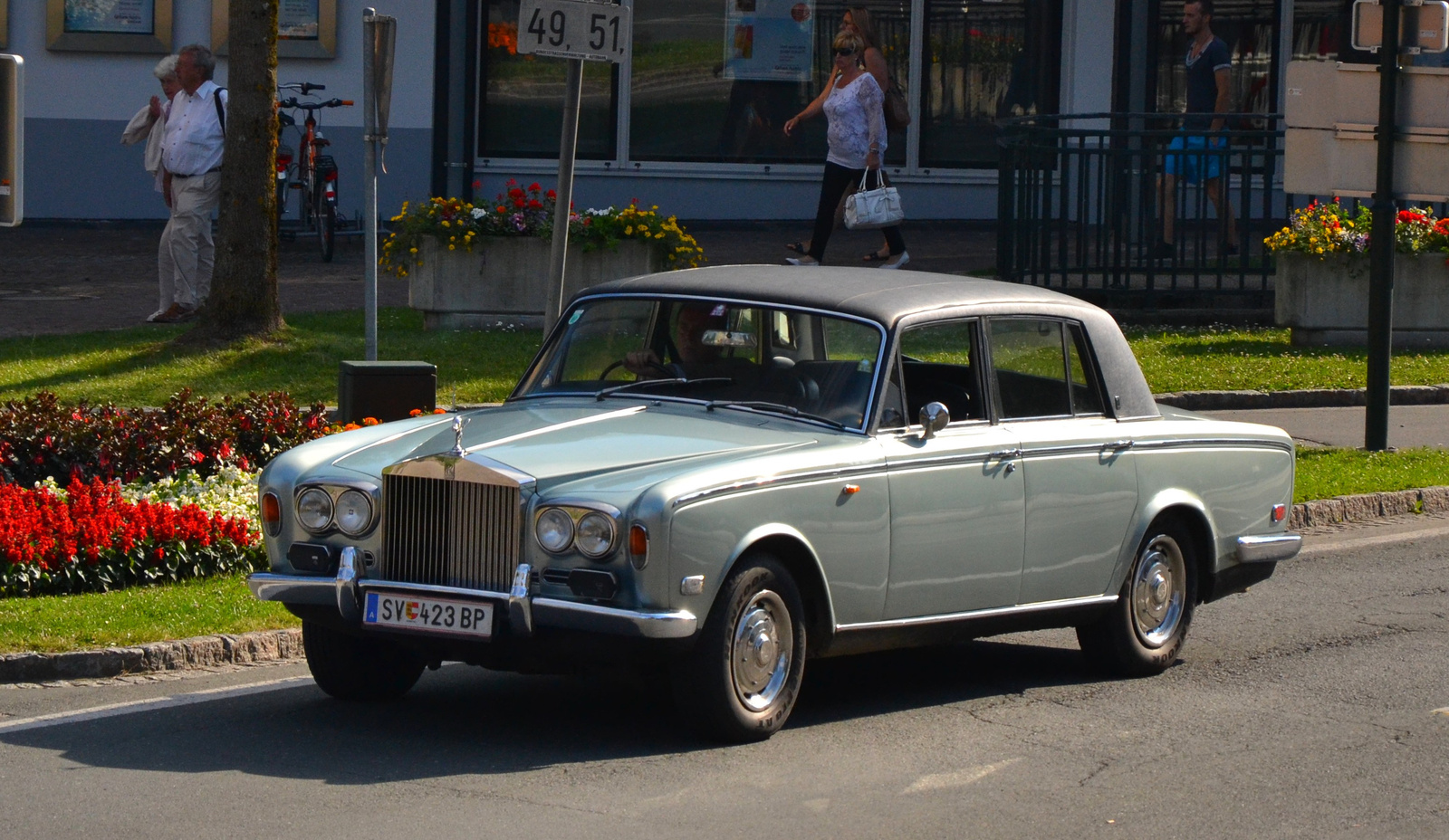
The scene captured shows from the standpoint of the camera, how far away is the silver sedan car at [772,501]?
6395 millimetres

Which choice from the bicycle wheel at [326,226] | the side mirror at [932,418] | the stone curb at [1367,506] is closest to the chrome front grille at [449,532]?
the side mirror at [932,418]

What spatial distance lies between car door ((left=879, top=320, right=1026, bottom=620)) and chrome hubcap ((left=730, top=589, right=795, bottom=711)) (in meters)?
0.50

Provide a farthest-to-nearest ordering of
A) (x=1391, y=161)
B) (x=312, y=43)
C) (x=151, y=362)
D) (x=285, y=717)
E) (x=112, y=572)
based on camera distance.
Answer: (x=312, y=43) → (x=151, y=362) → (x=1391, y=161) → (x=112, y=572) → (x=285, y=717)

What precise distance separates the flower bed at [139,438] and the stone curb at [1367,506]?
553cm

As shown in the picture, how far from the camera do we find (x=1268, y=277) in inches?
741

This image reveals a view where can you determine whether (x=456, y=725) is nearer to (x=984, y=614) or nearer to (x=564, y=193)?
(x=984, y=614)

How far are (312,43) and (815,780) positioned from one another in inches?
730

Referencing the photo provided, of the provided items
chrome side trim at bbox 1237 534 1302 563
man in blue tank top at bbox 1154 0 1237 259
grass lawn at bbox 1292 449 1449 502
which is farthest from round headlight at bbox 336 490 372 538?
man in blue tank top at bbox 1154 0 1237 259

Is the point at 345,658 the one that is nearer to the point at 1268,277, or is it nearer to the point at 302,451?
the point at 302,451

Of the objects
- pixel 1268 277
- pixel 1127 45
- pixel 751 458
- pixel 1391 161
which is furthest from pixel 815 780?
pixel 1127 45

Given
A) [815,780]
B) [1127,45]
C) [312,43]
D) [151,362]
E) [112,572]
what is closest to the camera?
[815,780]

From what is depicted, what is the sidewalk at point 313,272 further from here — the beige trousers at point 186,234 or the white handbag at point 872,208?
the white handbag at point 872,208

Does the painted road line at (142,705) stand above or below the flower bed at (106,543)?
below

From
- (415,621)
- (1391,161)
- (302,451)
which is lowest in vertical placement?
(415,621)
